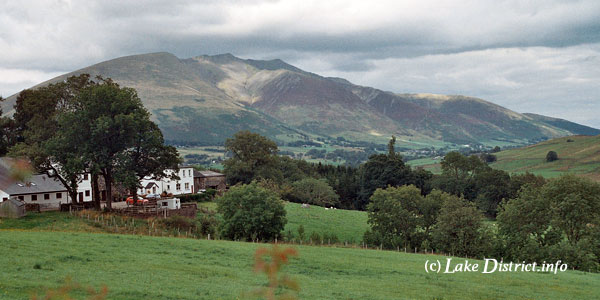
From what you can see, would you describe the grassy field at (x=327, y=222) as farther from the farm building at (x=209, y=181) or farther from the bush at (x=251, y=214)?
the farm building at (x=209, y=181)

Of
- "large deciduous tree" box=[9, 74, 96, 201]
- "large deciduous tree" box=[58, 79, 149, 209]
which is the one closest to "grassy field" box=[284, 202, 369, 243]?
"large deciduous tree" box=[58, 79, 149, 209]

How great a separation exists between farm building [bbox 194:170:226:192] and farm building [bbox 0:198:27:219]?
45.7 meters

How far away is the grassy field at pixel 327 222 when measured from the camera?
6575cm

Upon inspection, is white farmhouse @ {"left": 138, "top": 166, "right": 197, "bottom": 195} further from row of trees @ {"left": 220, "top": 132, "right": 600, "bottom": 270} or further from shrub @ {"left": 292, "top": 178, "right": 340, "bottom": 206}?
row of trees @ {"left": 220, "top": 132, "right": 600, "bottom": 270}

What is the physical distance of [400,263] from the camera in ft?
133

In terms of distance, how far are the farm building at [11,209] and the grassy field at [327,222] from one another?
22977 millimetres

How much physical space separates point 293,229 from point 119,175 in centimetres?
2265

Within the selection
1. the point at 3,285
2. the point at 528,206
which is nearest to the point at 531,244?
the point at 528,206

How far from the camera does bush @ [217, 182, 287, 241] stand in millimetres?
53438

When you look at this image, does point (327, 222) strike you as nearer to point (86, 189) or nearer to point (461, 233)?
point (461, 233)

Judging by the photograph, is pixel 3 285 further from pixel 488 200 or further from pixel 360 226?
pixel 488 200

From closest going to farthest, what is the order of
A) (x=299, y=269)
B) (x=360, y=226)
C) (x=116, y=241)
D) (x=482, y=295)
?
(x=482, y=295) < (x=299, y=269) < (x=116, y=241) < (x=360, y=226)

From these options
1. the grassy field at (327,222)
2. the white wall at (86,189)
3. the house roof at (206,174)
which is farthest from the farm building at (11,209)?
the house roof at (206,174)

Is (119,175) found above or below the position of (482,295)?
above
